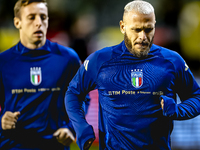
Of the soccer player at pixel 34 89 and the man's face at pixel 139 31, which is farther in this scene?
the soccer player at pixel 34 89

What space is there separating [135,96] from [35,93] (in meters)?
1.20

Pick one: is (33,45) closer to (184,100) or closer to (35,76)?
(35,76)

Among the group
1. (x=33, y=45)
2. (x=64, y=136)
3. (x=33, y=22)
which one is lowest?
(x=64, y=136)

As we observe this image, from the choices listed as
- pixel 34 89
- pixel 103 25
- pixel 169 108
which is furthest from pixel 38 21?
pixel 103 25

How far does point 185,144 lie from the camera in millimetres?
6238

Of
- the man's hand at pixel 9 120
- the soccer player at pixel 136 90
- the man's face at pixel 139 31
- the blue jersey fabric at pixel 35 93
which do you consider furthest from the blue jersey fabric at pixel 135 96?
the man's hand at pixel 9 120

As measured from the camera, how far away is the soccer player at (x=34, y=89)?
3.80 m

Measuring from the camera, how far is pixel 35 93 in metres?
3.80

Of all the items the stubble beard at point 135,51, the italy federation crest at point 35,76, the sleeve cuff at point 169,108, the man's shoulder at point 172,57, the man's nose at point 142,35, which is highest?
the man's nose at point 142,35

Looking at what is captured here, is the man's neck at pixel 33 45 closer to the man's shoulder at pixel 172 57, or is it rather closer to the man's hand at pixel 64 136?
the man's hand at pixel 64 136

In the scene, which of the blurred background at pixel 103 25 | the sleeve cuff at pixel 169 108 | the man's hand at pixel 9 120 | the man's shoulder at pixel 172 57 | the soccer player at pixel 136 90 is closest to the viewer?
the sleeve cuff at pixel 169 108

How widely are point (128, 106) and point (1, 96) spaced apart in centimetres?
154

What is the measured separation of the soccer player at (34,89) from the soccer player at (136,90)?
0.41 meters

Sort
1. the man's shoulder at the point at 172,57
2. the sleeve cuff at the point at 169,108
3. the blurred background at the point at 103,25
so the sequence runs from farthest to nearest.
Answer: the blurred background at the point at 103,25 → the man's shoulder at the point at 172,57 → the sleeve cuff at the point at 169,108
